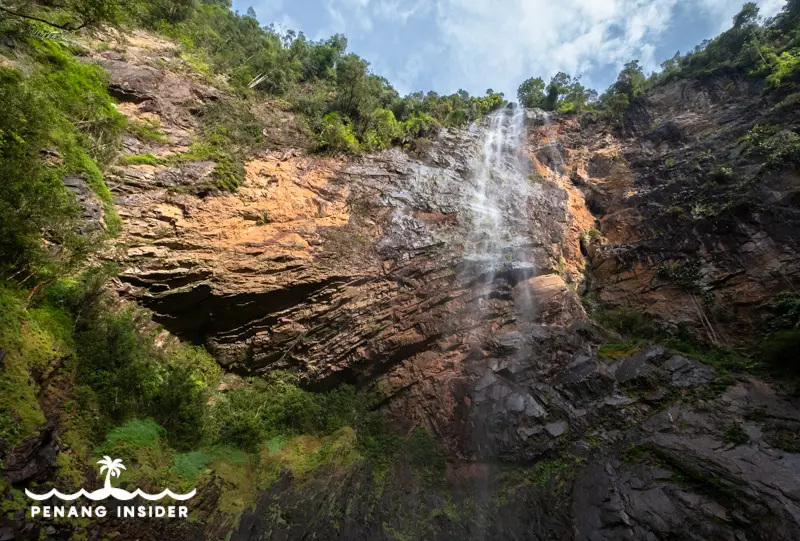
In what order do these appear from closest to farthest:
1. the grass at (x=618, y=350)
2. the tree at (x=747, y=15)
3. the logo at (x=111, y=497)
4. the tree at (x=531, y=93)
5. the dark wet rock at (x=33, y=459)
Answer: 1. the dark wet rock at (x=33, y=459)
2. the logo at (x=111, y=497)
3. the grass at (x=618, y=350)
4. the tree at (x=747, y=15)
5. the tree at (x=531, y=93)

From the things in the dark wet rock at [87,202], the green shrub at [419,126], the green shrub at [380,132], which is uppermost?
the green shrub at [419,126]

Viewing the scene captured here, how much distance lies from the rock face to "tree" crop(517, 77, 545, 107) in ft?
45.8

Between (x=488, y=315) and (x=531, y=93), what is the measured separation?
2467 centimetres

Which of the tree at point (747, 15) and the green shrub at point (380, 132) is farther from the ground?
the tree at point (747, 15)

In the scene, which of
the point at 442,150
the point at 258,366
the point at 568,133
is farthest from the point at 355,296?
the point at 568,133

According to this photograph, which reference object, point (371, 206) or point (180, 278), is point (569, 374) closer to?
point (371, 206)

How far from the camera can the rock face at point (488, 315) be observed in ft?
25.0

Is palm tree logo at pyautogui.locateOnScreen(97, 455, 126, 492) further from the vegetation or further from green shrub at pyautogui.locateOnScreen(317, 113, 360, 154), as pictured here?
the vegetation

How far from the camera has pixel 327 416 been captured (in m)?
10.1

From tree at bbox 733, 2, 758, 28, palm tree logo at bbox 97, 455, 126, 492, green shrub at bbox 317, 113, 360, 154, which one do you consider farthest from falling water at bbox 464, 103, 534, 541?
tree at bbox 733, 2, 758, 28

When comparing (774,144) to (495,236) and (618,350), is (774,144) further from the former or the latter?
(495,236)

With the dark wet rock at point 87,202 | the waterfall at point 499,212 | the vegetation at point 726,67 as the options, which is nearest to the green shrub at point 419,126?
the waterfall at point 499,212

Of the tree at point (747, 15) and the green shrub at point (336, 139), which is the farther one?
the tree at point (747, 15)

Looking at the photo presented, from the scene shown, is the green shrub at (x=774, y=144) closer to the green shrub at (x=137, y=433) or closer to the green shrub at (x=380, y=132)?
the green shrub at (x=380, y=132)
